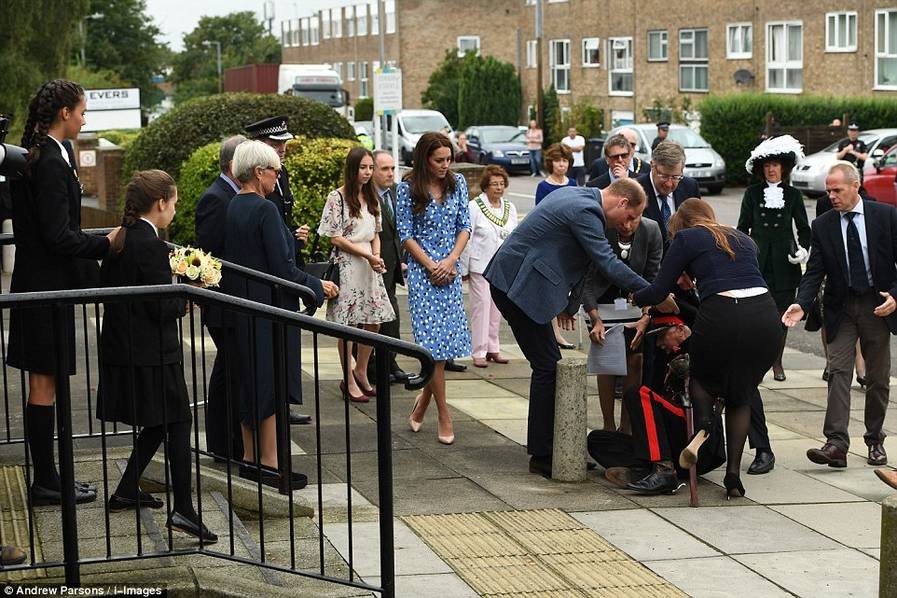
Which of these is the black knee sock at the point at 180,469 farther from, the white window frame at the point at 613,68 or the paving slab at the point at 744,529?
the white window frame at the point at 613,68

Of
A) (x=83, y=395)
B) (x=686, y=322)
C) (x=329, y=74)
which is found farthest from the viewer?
(x=329, y=74)

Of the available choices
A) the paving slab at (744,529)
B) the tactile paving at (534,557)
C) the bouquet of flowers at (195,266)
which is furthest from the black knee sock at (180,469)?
the paving slab at (744,529)

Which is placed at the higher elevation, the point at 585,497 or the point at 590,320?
the point at 590,320

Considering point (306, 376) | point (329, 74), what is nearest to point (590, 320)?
point (306, 376)

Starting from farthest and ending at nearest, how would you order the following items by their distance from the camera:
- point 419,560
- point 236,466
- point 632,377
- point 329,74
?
point 329,74 < point 632,377 < point 236,466 < point 419,560

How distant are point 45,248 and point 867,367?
5.10 m

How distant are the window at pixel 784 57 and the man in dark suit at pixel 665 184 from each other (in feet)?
120

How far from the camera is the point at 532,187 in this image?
38000mm

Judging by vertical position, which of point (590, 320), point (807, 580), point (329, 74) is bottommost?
point (807, 580)

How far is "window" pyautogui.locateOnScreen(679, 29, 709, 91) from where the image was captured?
49906 millimetres

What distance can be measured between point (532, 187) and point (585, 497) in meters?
30.7

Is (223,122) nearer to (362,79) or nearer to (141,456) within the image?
(141,456)

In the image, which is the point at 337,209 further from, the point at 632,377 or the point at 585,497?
the point at 585,497

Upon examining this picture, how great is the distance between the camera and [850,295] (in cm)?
857
